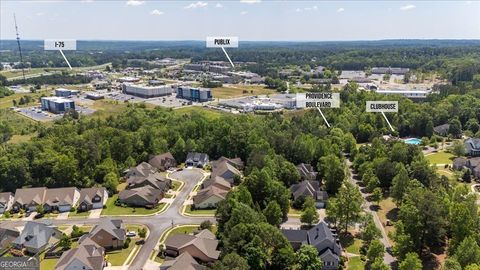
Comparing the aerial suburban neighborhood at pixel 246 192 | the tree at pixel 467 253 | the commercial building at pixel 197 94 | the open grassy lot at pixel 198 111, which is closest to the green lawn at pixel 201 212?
the aerial suburban neighborhood at pixel 246 192

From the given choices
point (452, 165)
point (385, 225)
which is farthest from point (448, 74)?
point (385, 225)

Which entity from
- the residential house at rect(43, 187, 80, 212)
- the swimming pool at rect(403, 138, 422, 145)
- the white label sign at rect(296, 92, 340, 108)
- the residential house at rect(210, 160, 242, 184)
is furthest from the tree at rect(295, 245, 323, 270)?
the swimming pool at rect(403, 138, 422, 145)

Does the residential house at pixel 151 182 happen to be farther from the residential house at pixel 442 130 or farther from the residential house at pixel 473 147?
the residential house at pixel 442 130

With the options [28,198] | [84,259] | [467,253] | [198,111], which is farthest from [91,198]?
[198,111]

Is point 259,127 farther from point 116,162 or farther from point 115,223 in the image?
point 115,223

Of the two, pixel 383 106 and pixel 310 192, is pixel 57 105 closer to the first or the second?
pixel 383 106

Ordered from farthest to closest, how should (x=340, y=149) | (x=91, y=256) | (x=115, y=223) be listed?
1. (x=340, y=149)
2. (x=115, y=223)
3. (x=91, y=256)

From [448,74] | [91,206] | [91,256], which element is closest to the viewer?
[91,256]
